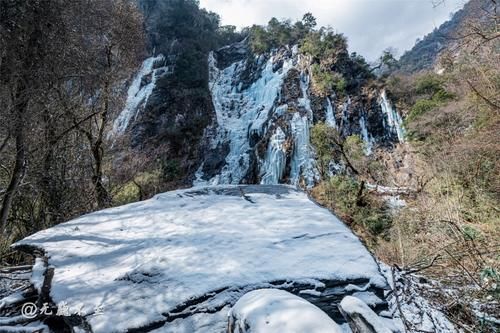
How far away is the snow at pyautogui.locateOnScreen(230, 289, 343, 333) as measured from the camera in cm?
88

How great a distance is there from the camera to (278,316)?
0.95 metres

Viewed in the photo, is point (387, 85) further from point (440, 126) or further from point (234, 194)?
point (234, 194)

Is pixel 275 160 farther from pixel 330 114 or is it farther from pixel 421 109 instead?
pixel 421 109

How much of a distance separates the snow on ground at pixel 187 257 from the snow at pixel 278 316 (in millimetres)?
289

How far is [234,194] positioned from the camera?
9.02 ft

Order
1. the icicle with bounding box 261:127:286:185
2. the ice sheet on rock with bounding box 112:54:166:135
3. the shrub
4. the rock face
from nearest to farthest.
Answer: the shrub, the icicle with bounding box 261:127:286:185, the rock face, the ice sheet on rock with bounding box 112:54:166:135

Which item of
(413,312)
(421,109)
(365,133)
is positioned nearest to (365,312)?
(413,312)

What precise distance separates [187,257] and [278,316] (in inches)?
33.4

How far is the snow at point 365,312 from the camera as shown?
903 millimetres

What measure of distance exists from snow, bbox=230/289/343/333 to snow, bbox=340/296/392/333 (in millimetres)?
68

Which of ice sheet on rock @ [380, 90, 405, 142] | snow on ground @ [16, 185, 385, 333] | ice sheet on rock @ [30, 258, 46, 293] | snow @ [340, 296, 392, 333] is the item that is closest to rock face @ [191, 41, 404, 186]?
ice sheet on rock @ [380, 90, 405, 142]

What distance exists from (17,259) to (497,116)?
7151 millimetres

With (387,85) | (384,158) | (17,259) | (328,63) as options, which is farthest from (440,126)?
(17,259)

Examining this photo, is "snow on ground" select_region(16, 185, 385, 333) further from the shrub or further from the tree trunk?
the shrub
